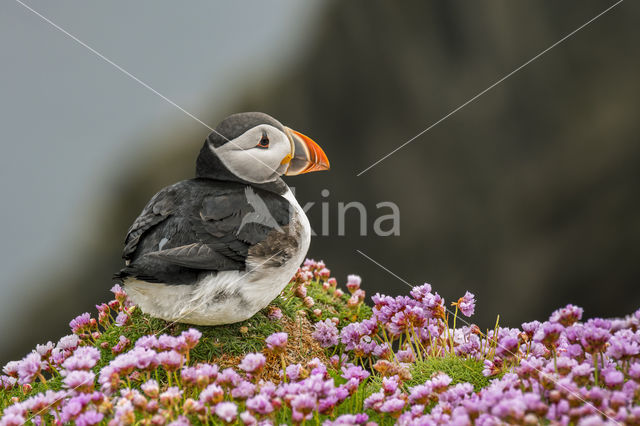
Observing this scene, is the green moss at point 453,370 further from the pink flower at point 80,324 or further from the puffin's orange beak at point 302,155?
the pink flower at point 80,324

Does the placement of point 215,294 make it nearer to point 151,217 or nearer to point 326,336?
Result: point 151,217

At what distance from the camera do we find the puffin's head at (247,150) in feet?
12.1

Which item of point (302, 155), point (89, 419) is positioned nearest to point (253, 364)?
point (89, 419)

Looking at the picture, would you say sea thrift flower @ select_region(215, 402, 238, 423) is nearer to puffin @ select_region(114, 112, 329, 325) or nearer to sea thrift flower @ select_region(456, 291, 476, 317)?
puffin @ select_region(114, 112, 329, 325)

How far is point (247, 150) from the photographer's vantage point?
12.2 ft

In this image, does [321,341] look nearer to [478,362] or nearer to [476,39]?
[478,362]

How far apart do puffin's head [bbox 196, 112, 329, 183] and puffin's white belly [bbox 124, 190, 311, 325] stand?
670 mm

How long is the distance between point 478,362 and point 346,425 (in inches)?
58.5

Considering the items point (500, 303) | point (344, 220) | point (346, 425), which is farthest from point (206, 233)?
point (500, 303)

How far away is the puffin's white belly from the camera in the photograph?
3240 millimetres

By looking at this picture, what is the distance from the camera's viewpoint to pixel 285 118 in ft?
28.0

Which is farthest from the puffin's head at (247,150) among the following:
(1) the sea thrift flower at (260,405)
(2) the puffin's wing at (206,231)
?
(1) the sea thrift flower at (260,405)

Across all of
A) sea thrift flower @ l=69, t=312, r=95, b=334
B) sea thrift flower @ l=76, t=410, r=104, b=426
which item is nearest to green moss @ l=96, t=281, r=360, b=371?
sea thrift flower @ l=69, t=312, r=95, b=334

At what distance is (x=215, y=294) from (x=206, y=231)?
0.37 meters
